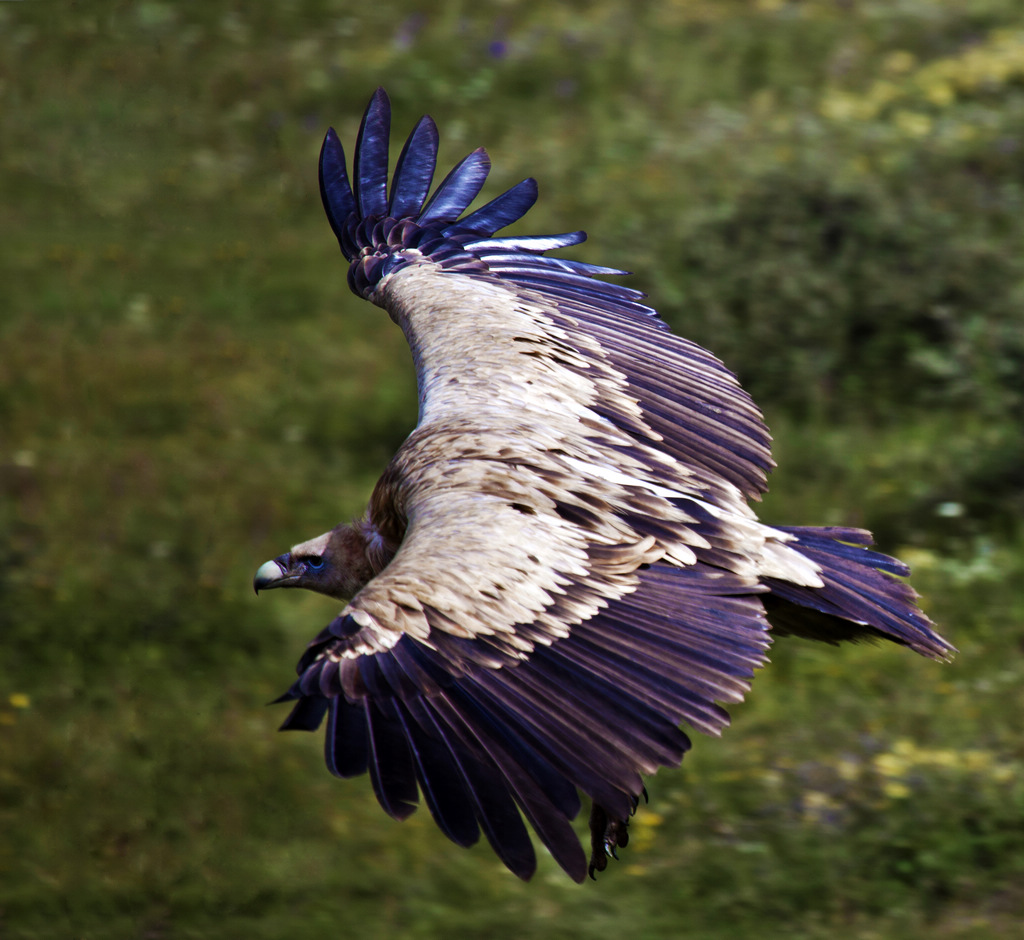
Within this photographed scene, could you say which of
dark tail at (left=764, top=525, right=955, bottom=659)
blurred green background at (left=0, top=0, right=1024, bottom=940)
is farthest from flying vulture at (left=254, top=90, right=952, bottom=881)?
blurred green background at (left=0, top=0, right=1024, bottom=940)

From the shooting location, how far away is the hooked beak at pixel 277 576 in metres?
5.32

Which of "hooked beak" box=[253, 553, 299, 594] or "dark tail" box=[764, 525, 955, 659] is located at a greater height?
"dark tail" box=[764, 525, 955, 659]

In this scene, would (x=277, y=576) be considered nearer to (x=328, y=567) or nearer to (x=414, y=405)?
(x=328, y=567)

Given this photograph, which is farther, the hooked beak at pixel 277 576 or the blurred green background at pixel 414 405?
the blurred green background at pixel 414 405

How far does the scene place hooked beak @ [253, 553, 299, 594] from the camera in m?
5.32

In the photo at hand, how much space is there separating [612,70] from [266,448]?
4.86 m

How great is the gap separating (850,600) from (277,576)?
2.11 metres

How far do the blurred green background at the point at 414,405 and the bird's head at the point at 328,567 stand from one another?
1.17 meters

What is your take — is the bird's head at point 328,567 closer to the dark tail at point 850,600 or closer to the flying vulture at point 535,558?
the flying vulture at point 535,558

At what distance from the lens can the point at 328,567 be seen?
5.21m

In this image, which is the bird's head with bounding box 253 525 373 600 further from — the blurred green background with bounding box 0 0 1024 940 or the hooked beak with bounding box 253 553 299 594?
the blurred green background with bounding box 0 0 1024 940

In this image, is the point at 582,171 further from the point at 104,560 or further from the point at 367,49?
the point at 104,560

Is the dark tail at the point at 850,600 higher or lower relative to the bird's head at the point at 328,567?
higher

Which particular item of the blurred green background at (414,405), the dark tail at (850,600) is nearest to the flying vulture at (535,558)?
the dark tail at (850,600)
